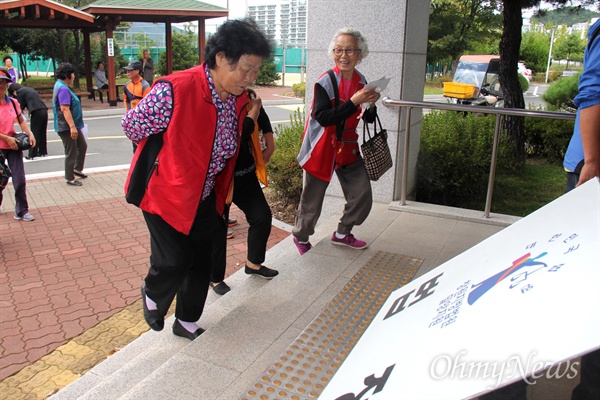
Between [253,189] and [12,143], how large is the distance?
3597 mm

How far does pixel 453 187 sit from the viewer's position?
6.16 metres

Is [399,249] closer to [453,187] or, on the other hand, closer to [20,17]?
[453,187]

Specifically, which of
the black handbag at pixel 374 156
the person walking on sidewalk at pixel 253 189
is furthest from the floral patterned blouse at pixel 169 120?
the black handbag at pixel 374 156

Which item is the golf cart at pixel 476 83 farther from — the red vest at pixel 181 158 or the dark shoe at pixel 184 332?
the red vest at pixel 181 158

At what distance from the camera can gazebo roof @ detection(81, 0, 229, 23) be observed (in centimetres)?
1797

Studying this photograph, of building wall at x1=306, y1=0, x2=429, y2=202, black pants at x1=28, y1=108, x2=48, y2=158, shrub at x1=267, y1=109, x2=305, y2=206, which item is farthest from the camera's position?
black pants at x1=28, y1=108, x2=48, y2=158

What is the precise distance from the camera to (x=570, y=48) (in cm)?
5703

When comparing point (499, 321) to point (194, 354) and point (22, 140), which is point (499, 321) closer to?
point (194, 354)

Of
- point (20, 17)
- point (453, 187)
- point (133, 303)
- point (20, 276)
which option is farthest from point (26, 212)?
point (20, 17)

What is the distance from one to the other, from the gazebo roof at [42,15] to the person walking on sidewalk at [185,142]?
51.9 feet

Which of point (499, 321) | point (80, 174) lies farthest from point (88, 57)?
point (499, 321)

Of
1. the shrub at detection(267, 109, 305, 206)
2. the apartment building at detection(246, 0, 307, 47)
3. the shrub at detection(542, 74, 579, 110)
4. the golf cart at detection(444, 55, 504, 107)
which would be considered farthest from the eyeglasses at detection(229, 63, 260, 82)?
the apartment building at detection(246, 0, 307, 47)

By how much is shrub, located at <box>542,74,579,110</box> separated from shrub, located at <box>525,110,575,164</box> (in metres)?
3.22

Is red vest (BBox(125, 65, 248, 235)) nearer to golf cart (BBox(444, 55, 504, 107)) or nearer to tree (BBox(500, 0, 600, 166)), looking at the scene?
tree (BBox(500, 0, 600, 166))
